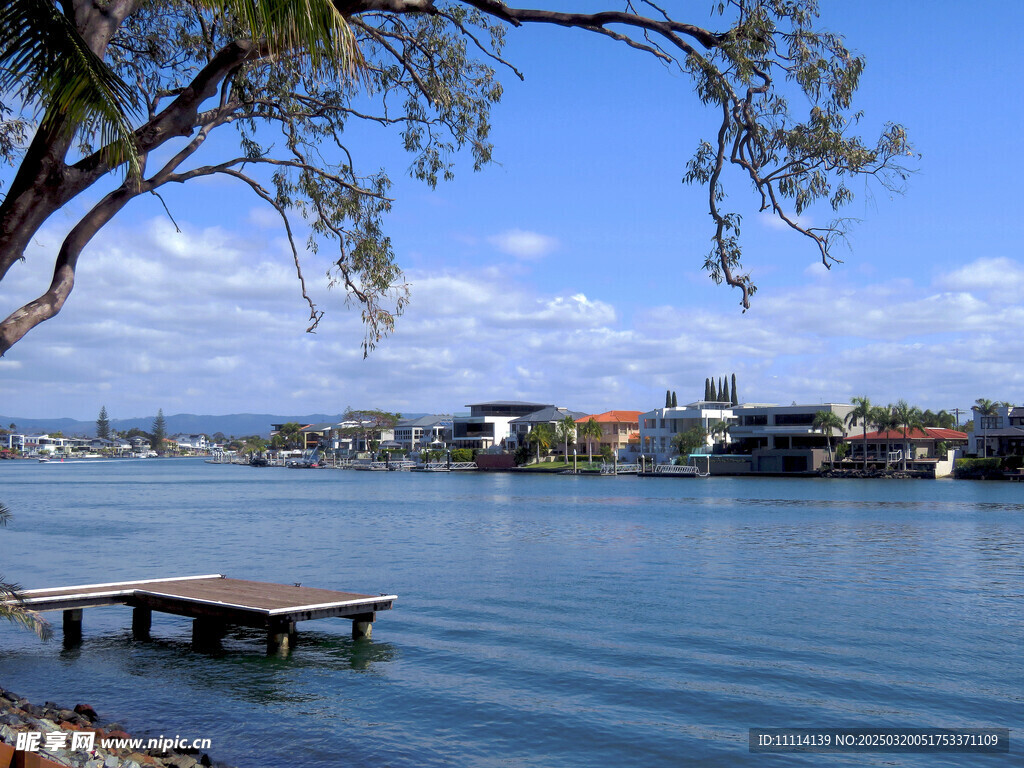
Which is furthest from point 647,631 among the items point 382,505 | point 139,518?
point 382,505

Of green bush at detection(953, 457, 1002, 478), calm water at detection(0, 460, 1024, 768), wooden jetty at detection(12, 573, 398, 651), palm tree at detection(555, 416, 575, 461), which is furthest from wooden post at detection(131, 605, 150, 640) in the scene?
palm tree at detection(555, 416, 575, 461)

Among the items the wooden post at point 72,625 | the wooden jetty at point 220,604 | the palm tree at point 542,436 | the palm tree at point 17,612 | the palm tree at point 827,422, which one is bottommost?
the wooden post at point 72,625

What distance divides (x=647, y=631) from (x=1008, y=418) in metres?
117

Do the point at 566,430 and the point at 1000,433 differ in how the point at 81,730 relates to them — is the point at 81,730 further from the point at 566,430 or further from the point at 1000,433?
the point at 566,430

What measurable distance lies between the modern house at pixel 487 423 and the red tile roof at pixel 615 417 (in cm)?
1722

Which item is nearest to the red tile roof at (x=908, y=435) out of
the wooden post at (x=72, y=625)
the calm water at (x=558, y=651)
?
the calm water at (x=558, y=651)

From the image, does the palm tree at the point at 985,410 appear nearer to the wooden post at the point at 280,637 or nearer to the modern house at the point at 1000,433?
the modern house at the point at 1000,433

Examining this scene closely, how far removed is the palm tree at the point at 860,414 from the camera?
124812 mm

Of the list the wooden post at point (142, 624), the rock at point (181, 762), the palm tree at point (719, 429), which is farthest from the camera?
the palm tree at point (719, 429)

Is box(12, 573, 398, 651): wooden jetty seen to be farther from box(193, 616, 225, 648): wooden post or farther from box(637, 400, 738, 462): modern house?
box(637, 400, 738, 462): modern house

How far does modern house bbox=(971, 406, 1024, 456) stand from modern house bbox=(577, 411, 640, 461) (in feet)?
170

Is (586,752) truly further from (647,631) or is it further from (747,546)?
(747,546)

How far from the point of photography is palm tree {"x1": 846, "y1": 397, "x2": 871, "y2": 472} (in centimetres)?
12481

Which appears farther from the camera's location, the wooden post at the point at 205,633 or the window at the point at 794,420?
the window at the point at 794,420
